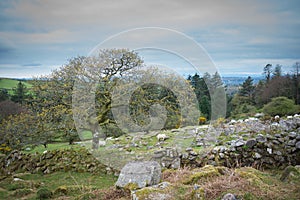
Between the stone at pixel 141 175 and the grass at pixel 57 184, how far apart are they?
3.92 ft

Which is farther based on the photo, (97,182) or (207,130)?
(207,130)

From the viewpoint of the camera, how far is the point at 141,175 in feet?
17.9

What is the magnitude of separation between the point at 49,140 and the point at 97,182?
175 inches

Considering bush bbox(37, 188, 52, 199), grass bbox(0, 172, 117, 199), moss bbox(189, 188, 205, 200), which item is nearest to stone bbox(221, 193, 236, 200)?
moss bbox(189, 188, 205, 200)

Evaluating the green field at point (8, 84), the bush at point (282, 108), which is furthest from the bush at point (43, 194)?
the green field at point (8, 84)

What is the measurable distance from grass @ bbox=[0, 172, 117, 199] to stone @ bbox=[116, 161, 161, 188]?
119cm

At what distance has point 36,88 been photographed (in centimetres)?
905

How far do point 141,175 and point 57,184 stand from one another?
3818 millimetres

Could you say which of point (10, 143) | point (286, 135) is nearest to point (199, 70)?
point (286, 135)

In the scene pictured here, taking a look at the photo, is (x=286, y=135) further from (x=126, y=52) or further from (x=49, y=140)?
(x=49, y=140)

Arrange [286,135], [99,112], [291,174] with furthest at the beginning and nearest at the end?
[286,135], [99,112], [291,174]

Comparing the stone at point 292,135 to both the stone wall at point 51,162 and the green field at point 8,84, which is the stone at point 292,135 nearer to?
the stone wall at point 51,162

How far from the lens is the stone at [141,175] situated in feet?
17.4

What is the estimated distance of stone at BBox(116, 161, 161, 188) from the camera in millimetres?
5301
